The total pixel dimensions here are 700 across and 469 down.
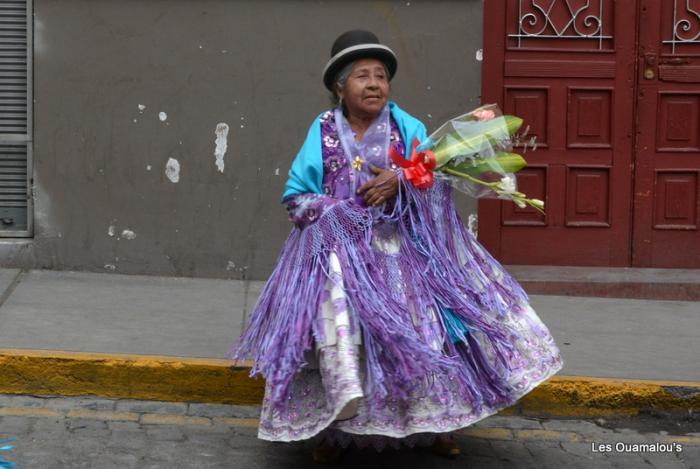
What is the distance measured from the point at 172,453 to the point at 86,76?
3.38 m

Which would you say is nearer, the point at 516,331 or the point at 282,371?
the point at 282,371

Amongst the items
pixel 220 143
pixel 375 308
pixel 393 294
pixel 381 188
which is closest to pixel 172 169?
pixel 220 143

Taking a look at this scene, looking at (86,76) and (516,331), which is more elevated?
(86,76)

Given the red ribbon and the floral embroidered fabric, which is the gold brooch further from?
the red ribbon

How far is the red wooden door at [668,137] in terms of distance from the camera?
322 inches

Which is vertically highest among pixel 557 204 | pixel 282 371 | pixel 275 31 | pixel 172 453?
pixel 275 31

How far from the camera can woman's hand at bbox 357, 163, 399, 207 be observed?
4914 mm

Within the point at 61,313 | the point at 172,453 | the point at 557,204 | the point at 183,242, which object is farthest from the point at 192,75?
the point at 172,453

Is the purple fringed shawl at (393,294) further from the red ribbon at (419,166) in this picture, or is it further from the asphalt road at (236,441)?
the asphalt road at (236,441)

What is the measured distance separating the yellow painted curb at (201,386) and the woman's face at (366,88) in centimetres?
155

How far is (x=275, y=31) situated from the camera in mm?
7789

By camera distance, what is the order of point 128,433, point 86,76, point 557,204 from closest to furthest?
point 128,433 → point 86,76 → point 557,204

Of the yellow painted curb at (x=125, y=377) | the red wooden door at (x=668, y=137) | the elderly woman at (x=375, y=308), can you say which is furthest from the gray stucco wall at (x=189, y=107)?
the elderly woman at (x=375, y=308)

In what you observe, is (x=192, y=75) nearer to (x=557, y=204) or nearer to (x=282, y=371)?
(x=557, y=204)
